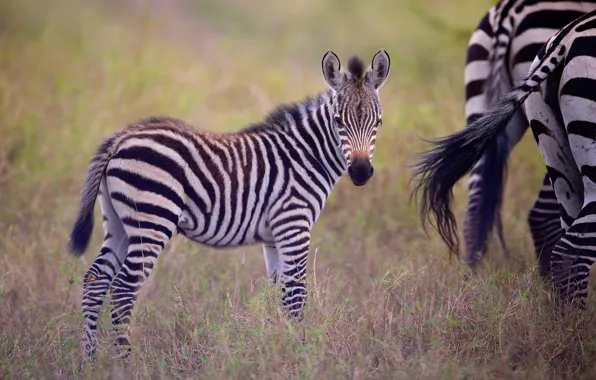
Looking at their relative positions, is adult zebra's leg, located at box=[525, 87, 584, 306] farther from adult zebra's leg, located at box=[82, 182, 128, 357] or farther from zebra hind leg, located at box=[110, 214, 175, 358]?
adult zebra's leg, located at box=[82, 182, 128, 357]

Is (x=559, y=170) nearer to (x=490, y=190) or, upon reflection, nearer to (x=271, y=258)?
(x=490, y=190)

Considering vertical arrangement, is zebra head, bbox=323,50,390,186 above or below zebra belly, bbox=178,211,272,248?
above

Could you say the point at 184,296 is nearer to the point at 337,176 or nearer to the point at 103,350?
the point at 103,350

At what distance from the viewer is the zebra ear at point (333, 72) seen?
555cm

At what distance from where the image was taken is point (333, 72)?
18.5 feet

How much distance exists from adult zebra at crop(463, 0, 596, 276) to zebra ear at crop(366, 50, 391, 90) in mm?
1487

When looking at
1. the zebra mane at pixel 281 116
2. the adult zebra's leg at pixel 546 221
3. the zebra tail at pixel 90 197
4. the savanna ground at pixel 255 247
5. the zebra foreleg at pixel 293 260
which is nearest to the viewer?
the savanna ground at pixel 255 247

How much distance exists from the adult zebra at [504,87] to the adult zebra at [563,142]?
1142 millimetres

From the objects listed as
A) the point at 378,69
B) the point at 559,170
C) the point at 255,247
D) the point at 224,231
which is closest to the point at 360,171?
the point at 378,69

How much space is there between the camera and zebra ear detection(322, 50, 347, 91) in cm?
555

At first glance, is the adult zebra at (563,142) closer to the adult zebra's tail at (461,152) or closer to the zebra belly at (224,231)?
the adult zebra's tail at (461,152)

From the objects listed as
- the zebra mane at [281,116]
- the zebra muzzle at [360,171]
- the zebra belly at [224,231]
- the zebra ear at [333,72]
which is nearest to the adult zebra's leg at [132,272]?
the zebra belly at [224,231]

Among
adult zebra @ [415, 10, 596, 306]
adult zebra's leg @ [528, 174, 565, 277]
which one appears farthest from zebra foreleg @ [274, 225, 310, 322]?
adult zebra's leg @ [528, 174, 565, 277]

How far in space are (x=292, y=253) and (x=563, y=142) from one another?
1.98 m
